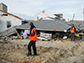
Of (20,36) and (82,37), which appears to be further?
(20,36)

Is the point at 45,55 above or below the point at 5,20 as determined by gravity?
below

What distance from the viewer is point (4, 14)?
20078 millimetres

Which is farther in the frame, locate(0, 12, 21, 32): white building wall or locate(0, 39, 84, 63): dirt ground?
locate(0, 12, 21, 32): white building wall

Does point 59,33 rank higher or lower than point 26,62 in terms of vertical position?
higher

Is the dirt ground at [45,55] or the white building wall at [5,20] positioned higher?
the white building wall at [5,20]

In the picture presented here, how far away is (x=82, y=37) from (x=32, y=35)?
8915 millimetres

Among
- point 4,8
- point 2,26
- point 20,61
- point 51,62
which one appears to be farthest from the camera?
point 4,8

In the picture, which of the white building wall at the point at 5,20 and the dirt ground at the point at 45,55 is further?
the white building wall at the point at 5,20

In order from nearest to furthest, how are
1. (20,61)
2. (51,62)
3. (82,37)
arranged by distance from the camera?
1. (51,62)
2. (20,61)
3. (82,37)

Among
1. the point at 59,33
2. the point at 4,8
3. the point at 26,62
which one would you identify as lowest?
the point at 26,62

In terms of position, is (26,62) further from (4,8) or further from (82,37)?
(4,8)

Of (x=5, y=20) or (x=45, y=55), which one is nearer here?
(x=45, y=55)

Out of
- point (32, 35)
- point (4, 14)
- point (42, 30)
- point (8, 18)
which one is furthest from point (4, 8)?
point (32, 35)

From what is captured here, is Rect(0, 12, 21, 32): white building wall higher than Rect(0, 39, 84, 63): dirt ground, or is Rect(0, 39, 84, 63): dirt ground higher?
Rect(0, 12, 21, 32): white building wall
